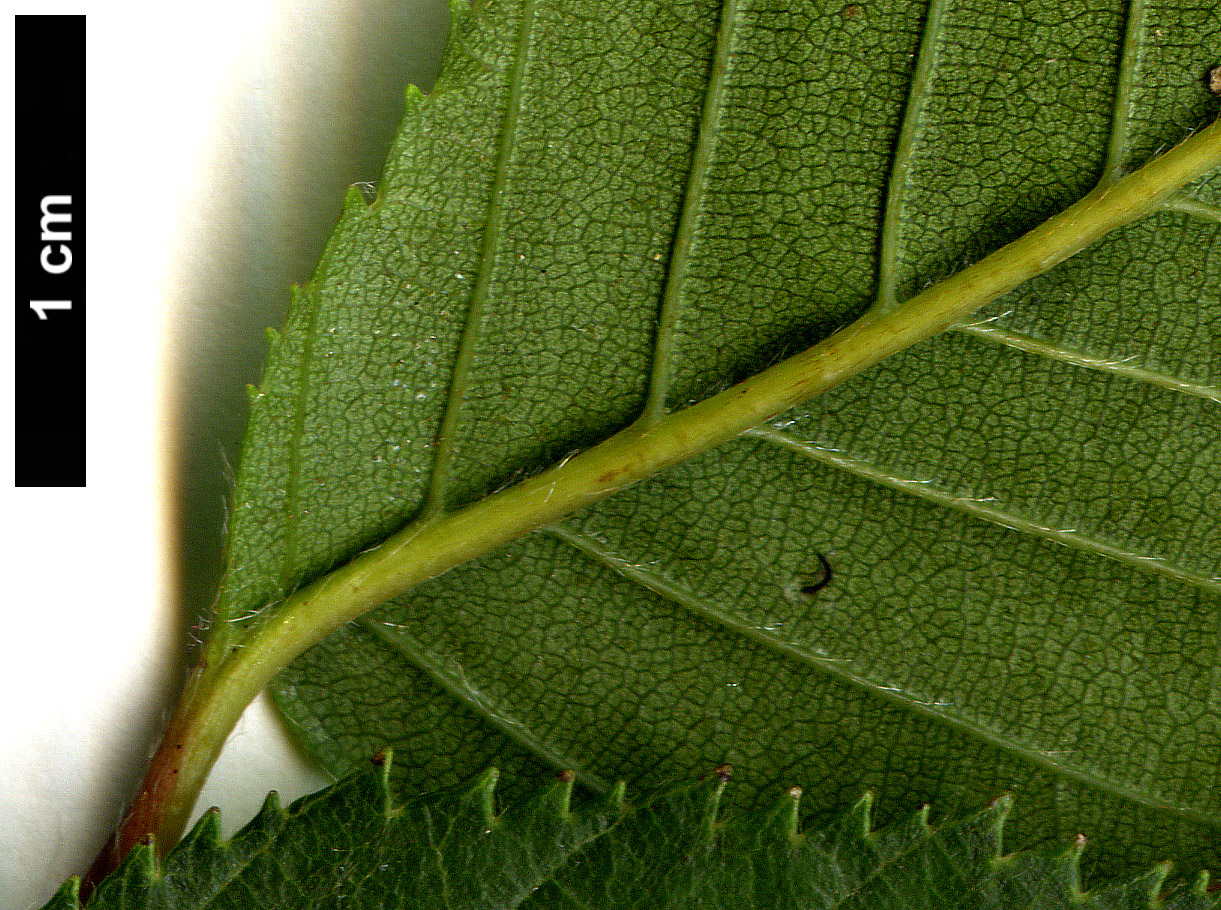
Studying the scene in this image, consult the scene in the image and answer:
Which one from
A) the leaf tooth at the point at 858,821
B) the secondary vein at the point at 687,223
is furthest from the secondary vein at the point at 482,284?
the leaf tooth at the point at 858,821

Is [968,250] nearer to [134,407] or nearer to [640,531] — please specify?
[640,531]

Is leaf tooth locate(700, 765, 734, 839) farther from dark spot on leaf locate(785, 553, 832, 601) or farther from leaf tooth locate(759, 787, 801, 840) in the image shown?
dark spot on leaf locate(785, 553, 832, 601)

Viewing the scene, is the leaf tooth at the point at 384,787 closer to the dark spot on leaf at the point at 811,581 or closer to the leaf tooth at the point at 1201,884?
the dark spot on leaf at the point at 811,581

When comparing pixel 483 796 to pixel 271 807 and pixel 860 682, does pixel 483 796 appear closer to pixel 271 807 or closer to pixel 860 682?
pixel 271 807

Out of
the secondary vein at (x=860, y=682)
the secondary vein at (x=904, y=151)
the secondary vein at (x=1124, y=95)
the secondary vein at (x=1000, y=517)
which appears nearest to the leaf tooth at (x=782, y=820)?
the secondary vein at (x=860, y=682)

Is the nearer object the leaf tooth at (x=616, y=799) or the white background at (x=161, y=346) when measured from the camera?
the leaf tooth at (x=616, y=799)

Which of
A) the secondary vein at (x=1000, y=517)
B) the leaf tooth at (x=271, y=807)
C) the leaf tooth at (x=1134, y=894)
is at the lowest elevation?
the leaf tooth at (x=271, y=807)

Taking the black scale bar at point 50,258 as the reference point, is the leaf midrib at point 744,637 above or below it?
below

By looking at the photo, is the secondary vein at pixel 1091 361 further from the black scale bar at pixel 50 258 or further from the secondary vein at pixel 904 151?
the black scale bar at pixel 50 258
